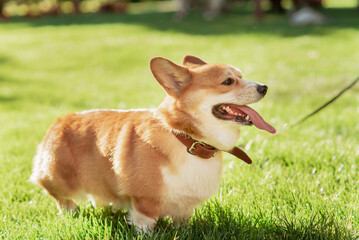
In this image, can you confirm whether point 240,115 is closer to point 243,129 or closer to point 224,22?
point 243,129

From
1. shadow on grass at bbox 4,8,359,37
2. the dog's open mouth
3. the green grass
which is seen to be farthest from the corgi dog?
shadow on grass at bbox 4,8,359,37

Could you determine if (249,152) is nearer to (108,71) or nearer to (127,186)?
(127,186)

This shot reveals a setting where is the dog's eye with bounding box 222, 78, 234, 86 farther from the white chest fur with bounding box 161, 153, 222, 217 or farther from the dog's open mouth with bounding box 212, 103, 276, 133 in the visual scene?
the white chest fur with bounding box 161, 153, 222, 217

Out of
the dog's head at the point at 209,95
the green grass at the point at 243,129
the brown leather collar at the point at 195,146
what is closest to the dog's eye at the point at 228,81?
the dog's head at the point at 209,95

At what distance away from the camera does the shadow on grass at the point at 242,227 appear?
104 inches

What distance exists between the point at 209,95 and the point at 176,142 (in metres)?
0.36

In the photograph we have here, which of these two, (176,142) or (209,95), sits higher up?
(209,95)

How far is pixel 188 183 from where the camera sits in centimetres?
264

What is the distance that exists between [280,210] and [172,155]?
0.99 meters

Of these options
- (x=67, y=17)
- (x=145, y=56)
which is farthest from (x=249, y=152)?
(x=67, y=17)

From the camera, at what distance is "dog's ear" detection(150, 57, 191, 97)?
2.63 m

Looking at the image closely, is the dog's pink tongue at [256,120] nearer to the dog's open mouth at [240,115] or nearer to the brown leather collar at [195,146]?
the dog's open mouth at [240,115]

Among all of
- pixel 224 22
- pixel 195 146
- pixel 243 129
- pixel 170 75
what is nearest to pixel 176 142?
pixel 195 146

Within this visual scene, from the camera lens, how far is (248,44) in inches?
507
